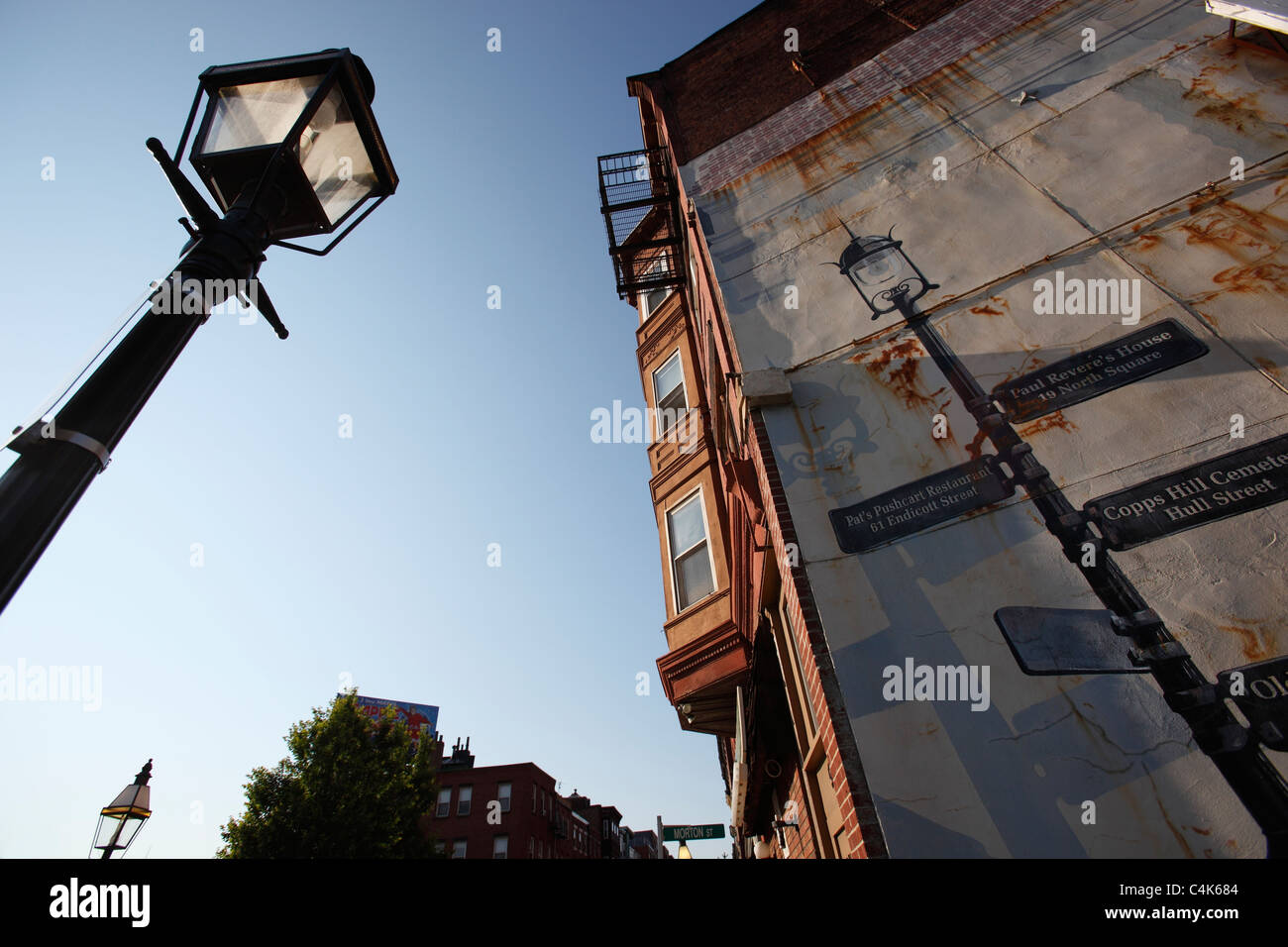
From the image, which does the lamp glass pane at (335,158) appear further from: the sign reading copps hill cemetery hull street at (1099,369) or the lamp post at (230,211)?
the sign reading copps hill cemetery hull street at (1099,369)

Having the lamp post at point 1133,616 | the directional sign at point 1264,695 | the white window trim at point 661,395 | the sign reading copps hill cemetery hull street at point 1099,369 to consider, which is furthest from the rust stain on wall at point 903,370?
the white window trim at point 661,395

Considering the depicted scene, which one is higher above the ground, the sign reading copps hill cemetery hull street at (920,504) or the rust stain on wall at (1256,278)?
the rust stain on wall at (1256,278)

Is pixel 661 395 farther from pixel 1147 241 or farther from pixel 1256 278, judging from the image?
pixel 1256 278

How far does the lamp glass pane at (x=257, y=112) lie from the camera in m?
2.70

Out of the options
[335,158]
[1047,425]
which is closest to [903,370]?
[1047,425]

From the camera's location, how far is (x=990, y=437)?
5.07 m

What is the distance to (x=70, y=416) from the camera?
6.34 feet

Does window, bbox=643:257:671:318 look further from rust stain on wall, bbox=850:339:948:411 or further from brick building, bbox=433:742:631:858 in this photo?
brick building, bbox=433:742:631:858

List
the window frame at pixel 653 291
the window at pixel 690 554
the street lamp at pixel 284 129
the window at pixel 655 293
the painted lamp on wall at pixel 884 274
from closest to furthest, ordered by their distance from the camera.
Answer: the street lamp at pixel 284 129 → the painted lamp on wall at pixel 884 274 → the window at pixel 690 554 → the window frame at pixel 653 291 → the window at pixel 655 293

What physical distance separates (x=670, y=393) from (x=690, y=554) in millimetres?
3833

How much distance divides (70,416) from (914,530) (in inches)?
199

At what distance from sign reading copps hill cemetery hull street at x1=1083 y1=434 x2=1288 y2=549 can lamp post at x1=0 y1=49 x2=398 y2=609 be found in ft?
16.9

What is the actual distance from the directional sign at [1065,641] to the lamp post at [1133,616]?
0.25ft
